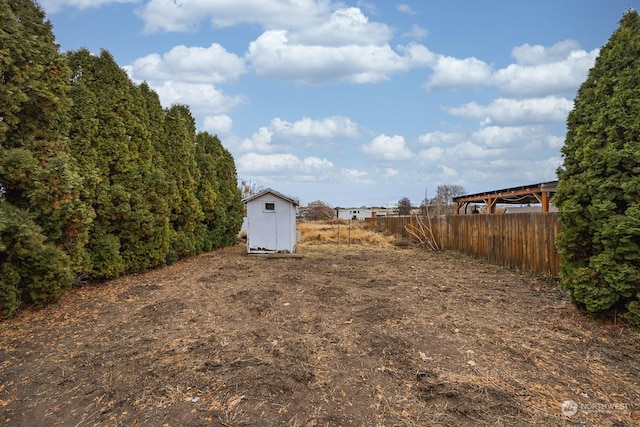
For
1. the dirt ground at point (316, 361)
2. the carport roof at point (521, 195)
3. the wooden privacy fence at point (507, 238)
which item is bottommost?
the dirt ground at point (316, 361)

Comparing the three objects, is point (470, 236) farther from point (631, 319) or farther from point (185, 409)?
point (185, 409)

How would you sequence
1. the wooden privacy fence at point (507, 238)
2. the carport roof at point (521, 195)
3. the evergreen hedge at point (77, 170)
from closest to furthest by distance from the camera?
the evergreen hedge at point (77, 170) → the wooden privacy fence at point (507, 238) → the carport roof at point (521, 195)

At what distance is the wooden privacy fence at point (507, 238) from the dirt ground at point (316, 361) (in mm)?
1575

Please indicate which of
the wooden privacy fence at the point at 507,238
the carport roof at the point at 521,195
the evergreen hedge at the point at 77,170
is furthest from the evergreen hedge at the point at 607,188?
the evergreen hedge at the point at 77,170

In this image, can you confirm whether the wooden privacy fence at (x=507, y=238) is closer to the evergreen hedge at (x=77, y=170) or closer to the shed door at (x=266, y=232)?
the shed door at (x=266, y=232)

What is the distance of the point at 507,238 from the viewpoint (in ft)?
31.2

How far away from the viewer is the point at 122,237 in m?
7.91

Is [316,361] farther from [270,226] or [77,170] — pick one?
[270,226]

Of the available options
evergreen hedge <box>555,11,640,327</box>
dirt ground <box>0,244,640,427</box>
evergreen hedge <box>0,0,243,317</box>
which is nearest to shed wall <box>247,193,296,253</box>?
evergreen hedge <box>0,0,243,317</box>

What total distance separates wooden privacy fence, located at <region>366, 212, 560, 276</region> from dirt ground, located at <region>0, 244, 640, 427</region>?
158 centimetres

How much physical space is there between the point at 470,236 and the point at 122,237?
10.2 m

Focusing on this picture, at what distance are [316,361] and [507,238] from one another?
7737 millimetres

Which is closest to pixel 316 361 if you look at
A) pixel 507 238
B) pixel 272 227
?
pixel 507 238

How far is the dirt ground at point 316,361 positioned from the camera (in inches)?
108
